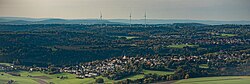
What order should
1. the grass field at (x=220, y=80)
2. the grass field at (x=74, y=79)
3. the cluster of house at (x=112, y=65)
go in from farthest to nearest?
the cluster of house at (x=112, y=65), the grass field at (x=74, y=79), the grass field at (x=220, y=80)

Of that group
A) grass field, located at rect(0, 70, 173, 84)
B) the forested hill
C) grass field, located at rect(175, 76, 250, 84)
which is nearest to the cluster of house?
grass field, located at rect(0, 70, 173, 84)

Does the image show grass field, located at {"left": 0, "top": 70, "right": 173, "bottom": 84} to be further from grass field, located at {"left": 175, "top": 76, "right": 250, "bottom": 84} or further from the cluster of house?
grass field, located at {"left": 175, "top": 76, "right": 250, "bottom": 84}

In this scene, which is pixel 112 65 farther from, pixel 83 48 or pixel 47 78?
pixel 83 48

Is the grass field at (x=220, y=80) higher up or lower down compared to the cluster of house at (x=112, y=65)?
higher up

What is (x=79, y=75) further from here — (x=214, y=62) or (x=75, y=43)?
(x=75, y=43)

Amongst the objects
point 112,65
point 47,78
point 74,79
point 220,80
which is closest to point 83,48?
point 112,65

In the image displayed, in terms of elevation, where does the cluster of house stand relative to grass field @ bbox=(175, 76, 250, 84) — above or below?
below

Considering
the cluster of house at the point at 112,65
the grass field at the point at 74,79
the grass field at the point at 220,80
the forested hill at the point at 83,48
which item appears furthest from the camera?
the forested hill at the point at 83,48

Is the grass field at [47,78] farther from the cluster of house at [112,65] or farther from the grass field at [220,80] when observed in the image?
the grass field at [220,80]

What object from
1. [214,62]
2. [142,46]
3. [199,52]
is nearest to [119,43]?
[142,46]

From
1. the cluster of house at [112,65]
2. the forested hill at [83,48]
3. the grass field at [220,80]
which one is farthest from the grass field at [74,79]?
the forested hill at [83,48]

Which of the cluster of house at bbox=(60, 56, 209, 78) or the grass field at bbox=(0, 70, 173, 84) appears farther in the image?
the cluster of house at bbox=(60, 56, 209, 78)
